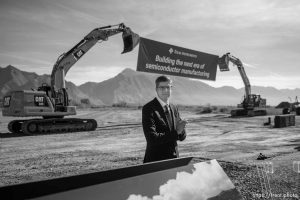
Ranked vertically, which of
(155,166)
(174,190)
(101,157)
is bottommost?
(101,157)

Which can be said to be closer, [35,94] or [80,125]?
[35,94]

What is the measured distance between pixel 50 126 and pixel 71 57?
4.35m

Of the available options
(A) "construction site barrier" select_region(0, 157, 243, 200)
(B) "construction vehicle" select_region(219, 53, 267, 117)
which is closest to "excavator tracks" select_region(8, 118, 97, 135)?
(A) "construction site barrier" select_region(0, 157, 243, 200)

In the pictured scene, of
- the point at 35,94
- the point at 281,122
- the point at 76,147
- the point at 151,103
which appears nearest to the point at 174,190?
the point at 151,103

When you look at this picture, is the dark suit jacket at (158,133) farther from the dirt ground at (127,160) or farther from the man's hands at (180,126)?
the dirt ground at (127,160)

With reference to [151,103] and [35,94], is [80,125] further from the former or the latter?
[151,103]

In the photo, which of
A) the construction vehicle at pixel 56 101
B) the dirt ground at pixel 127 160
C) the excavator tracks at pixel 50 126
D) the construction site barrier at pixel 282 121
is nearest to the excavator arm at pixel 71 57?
the construction vehicle at pixel 56 101

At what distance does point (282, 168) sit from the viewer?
697 centimetres

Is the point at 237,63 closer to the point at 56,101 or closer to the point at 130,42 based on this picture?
the point at 130,42

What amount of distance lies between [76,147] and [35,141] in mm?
2899

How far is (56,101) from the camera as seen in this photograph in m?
17.5

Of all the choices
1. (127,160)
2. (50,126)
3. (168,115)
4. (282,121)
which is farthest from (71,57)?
(168,115)

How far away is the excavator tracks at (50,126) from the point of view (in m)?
16.2

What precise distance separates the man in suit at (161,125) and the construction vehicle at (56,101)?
39.8 feet
